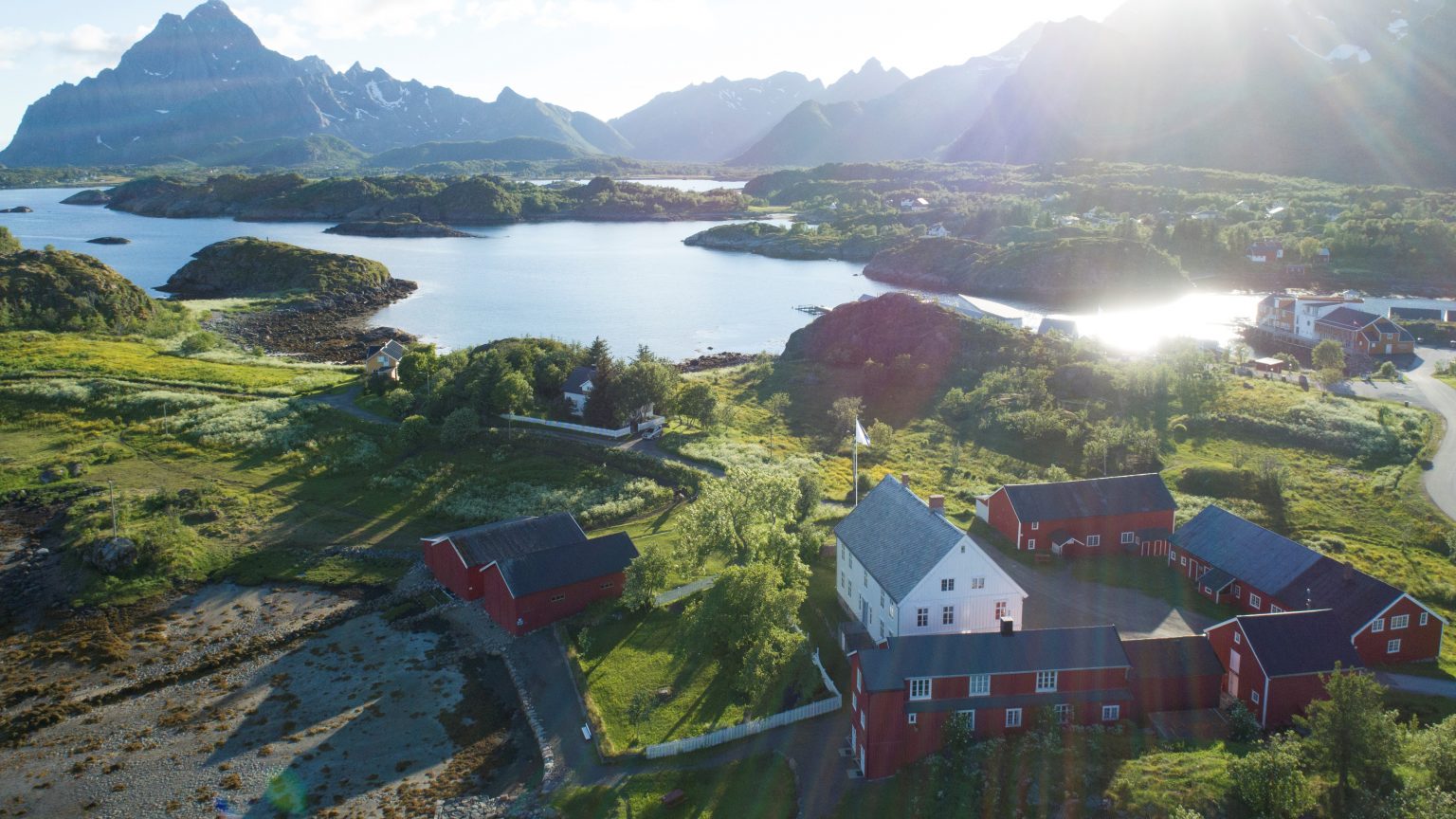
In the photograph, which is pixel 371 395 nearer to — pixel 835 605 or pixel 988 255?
pixel 835 605

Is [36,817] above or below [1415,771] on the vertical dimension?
below

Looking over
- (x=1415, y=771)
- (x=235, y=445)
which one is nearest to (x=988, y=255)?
(x=235, y=445)

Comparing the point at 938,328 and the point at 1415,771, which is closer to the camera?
the point at 1415,771

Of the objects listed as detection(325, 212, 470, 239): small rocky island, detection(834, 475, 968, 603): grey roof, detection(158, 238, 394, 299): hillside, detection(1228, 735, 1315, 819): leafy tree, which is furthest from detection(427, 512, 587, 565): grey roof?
detection(325, 212, 470, 239): small rocky island

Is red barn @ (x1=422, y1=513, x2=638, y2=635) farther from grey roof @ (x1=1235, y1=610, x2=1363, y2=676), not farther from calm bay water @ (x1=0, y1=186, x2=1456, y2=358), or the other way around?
calm bay water @ (x1=0, y1=186, x2=1456, y2=358)

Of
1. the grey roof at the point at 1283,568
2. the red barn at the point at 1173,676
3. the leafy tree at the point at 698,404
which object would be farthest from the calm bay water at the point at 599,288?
the red barn at the point at 1173,676

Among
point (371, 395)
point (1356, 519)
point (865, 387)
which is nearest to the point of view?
point (1356, 519)
